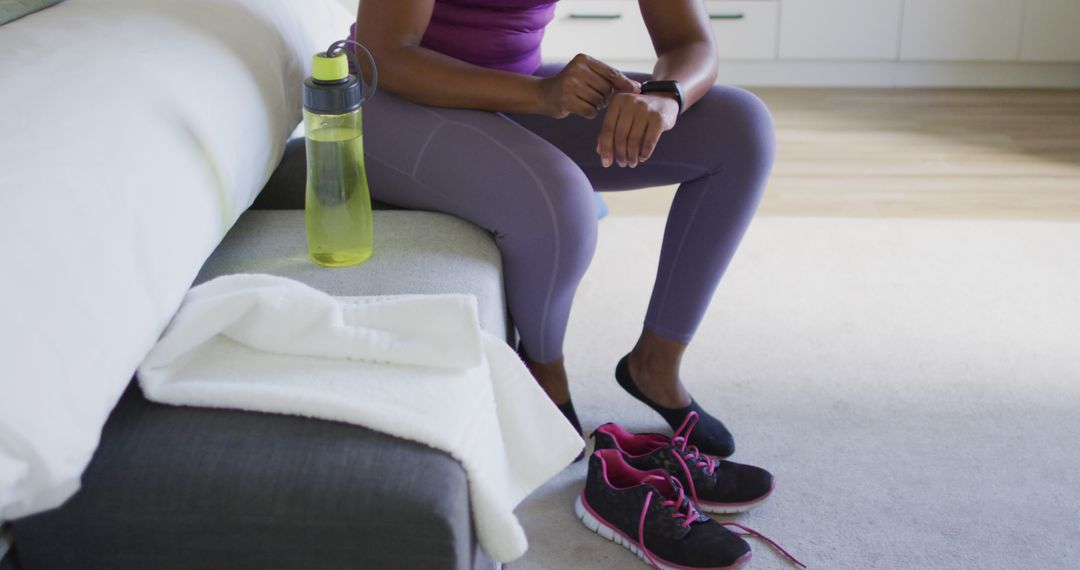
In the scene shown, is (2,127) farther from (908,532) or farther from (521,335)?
(908,532)


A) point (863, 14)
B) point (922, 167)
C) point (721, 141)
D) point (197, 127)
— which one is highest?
point (197, 127)

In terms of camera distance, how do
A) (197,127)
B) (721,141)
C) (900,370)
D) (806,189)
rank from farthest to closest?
(806,189), (900,370), (721,141), (197,127)

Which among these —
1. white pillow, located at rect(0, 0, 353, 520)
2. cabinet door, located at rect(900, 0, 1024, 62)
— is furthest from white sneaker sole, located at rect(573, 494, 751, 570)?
cabinet door, located at rect(900, 0, 1024, 62)

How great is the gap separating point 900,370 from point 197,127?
119cm

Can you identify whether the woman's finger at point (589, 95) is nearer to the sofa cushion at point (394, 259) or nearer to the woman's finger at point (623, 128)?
the woman's finger at point (623, 128)

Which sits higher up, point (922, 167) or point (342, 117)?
point (342, 117)

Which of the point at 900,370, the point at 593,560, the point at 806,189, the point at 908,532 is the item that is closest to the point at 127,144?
the point at 593,560

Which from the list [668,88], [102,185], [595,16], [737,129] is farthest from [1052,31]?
[102,185]

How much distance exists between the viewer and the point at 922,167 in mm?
2826

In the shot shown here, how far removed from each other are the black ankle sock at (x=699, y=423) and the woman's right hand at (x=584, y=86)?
16.7 inches

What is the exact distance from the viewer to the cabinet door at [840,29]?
3467 mm

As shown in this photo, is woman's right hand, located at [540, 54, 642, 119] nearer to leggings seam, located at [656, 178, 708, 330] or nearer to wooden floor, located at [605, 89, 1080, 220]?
leggings seam, located at [656, 178, 708, 330]

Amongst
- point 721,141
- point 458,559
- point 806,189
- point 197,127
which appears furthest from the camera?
point 806,189

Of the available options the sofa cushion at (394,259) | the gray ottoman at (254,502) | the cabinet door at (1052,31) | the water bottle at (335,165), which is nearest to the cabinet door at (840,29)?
the cabinet door at (1052,31)
